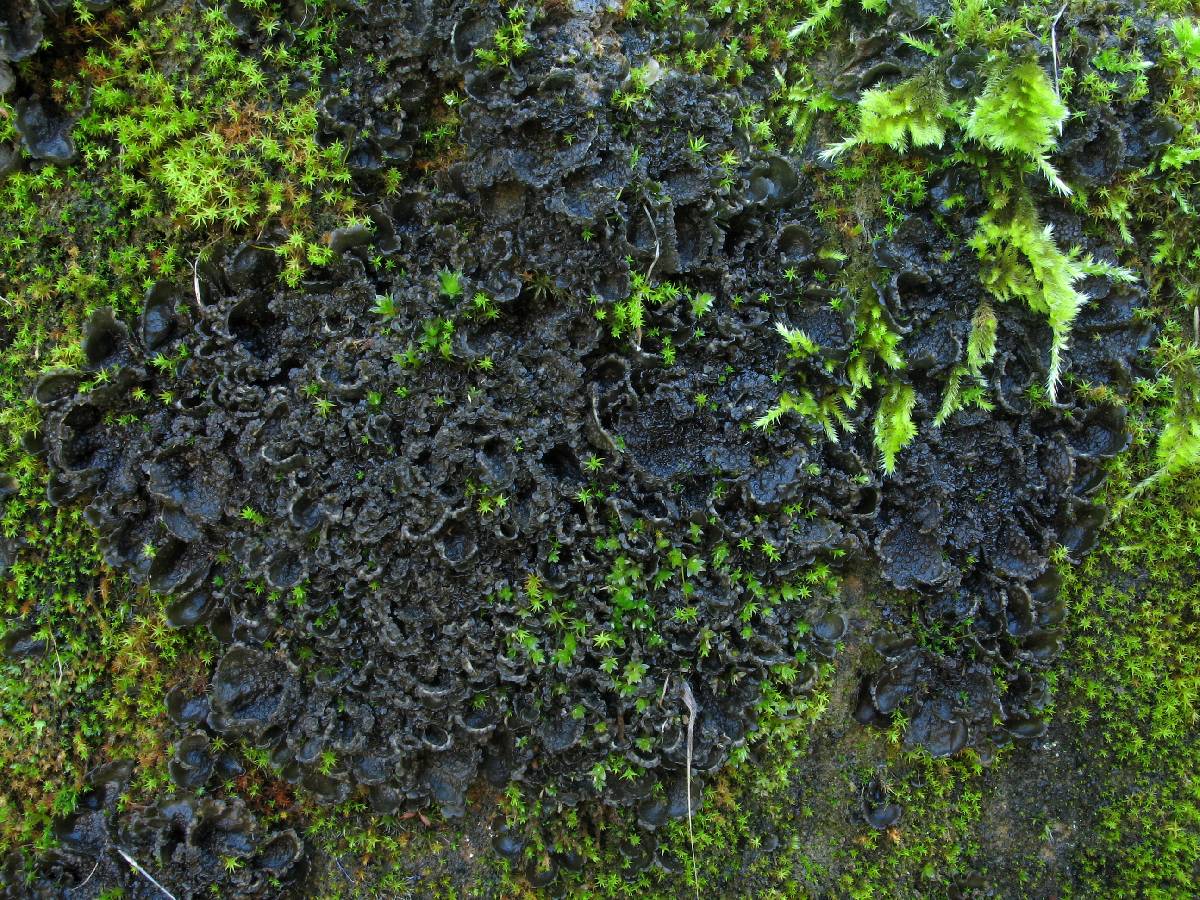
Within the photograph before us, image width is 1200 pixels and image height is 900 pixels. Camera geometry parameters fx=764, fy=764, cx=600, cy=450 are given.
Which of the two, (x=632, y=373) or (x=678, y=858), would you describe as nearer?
(x=632, y=373)

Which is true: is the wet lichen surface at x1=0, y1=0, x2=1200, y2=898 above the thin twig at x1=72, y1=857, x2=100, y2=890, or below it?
above

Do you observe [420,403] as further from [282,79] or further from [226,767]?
[226,767]

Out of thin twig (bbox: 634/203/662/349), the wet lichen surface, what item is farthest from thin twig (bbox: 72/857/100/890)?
thin twig (bbox: 634/203/662/349)

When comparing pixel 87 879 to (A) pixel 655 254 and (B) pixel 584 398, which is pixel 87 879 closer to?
(B) pixel 584 398

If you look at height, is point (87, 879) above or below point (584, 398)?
below

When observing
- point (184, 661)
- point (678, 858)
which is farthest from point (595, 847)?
point (184, 661)

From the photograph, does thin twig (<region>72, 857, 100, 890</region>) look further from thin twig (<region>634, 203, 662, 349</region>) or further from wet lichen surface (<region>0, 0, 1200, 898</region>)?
thin twig (<region>634, 203, 662, 349</region>)

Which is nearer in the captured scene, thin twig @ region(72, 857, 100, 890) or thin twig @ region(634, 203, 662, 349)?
thin twig @ region(634, 203, 662, 349)

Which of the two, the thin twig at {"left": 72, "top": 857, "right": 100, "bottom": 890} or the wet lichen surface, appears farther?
the thin twig at {"left": 72, "top": 857, "right": 100, "bottom": 890}

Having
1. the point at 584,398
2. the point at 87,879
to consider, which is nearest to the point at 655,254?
the point at 584,398
